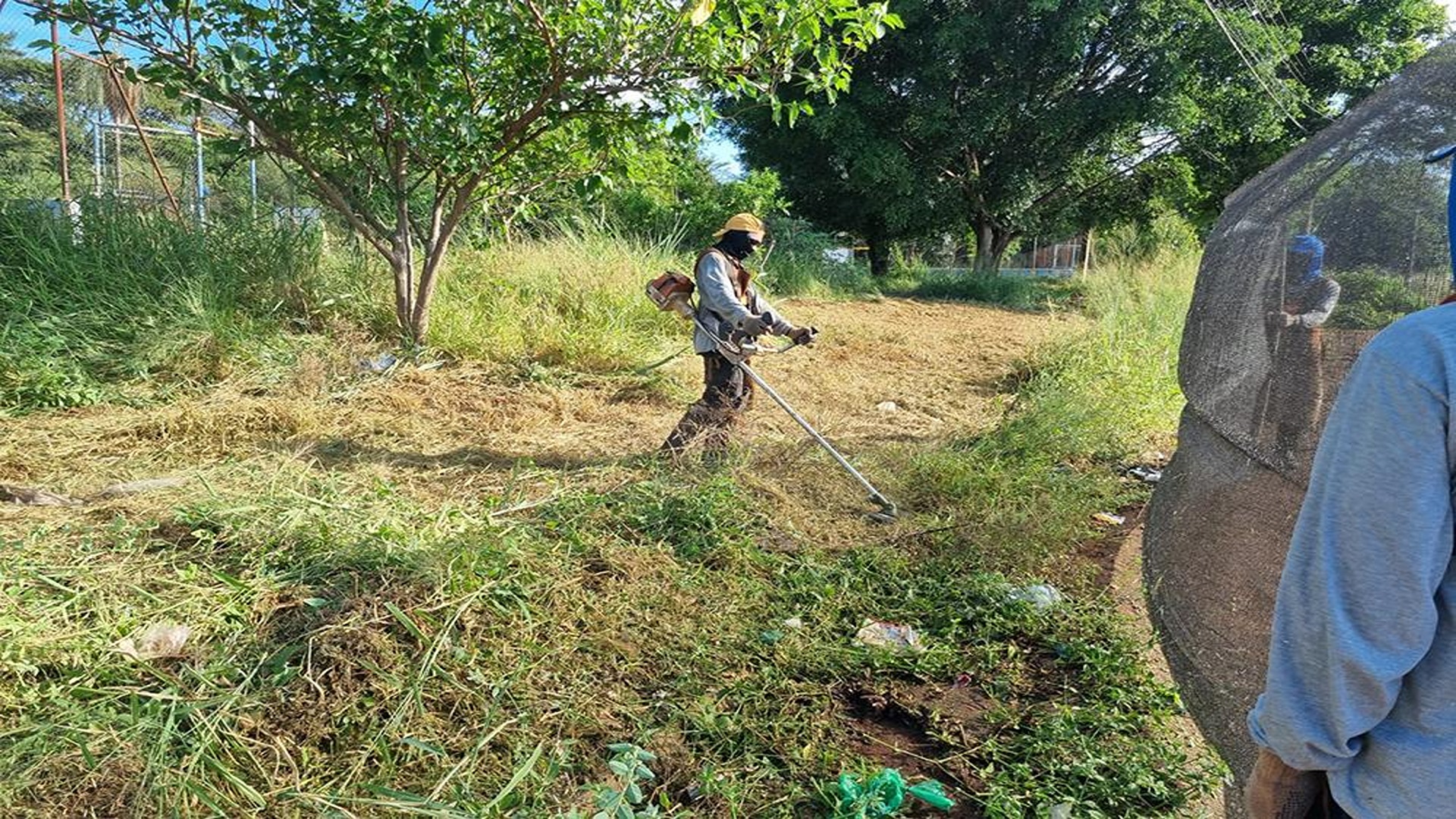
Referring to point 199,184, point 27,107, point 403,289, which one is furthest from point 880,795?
point 27,107

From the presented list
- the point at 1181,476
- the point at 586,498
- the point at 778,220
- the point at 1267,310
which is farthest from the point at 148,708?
the point at 778,220

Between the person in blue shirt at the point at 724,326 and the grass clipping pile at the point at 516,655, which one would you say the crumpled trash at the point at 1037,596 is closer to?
the grass clipping pile at the point at 516,655

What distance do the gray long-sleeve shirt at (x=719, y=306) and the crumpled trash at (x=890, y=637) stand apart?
1955mm

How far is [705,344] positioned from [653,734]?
2715 millimetres

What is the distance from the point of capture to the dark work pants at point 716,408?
465cm

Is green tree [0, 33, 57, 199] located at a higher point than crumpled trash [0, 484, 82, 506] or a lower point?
higher

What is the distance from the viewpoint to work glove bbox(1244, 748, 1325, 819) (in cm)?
102

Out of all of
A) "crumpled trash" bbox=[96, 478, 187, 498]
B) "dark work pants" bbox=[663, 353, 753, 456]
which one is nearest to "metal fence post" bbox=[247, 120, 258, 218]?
"crumpled trash" bbox=[96, 478, 187, 498]

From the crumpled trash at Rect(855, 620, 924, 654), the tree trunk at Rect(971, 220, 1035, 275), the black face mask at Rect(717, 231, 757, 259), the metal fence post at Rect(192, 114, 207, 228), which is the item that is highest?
the tree trunk at Rect(971, 220, 1035, 275)

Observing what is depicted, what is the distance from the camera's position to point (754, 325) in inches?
174

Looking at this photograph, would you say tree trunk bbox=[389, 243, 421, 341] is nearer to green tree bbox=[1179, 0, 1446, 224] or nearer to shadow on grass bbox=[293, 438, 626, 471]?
shadow on grass bbox=[293, 438, 626, 471]

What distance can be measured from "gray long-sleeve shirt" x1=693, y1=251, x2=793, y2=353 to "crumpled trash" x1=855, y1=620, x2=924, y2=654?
1.95 metres

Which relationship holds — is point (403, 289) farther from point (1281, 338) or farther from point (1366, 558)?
point (1366, 558)

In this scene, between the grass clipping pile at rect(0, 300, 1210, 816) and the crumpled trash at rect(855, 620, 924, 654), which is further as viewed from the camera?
the crumpled trash at rect(855, 620, 924, 654)
